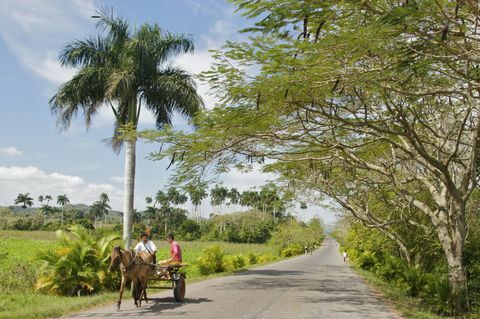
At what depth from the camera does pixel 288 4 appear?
25.2 ft

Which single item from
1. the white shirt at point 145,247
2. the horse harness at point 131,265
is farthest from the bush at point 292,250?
the horse harness at point 131,265

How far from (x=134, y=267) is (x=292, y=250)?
173 ft

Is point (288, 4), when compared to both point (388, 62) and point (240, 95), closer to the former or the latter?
point (388, 62)

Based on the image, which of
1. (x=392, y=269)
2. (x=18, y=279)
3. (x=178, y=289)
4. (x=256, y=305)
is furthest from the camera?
(x=392, y=269)

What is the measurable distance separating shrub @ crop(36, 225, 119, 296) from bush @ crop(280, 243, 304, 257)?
46157 millimetres

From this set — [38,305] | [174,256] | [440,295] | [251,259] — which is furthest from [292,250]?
[38,305]

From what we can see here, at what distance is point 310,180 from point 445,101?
842 cm

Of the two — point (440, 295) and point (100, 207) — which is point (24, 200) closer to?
point (100, 207)

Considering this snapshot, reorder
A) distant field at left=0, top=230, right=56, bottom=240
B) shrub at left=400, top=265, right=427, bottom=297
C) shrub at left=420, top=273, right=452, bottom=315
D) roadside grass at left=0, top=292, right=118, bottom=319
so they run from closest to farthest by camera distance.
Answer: roadside grass at left=0, top=292, right=118, bottom=319 → shrub at left=420, top=273, right=452, bottom=315 → shrub at left=400, top=265, right=427, bottom=297 → distant field at left=0, top=230, right=56, bottom=240

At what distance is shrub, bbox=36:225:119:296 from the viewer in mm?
14438

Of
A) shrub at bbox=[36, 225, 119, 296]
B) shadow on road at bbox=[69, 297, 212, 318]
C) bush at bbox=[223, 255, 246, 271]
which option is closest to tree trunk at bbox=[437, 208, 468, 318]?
shadow on road at bbox=[69, 297, 212, 318]

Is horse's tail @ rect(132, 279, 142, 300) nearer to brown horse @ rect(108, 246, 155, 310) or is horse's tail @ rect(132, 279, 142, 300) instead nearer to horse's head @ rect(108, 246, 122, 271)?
brown horse @ rect(108, 246, 155, 310)

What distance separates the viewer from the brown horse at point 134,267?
10.3 meters

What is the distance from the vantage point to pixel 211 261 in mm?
26344
